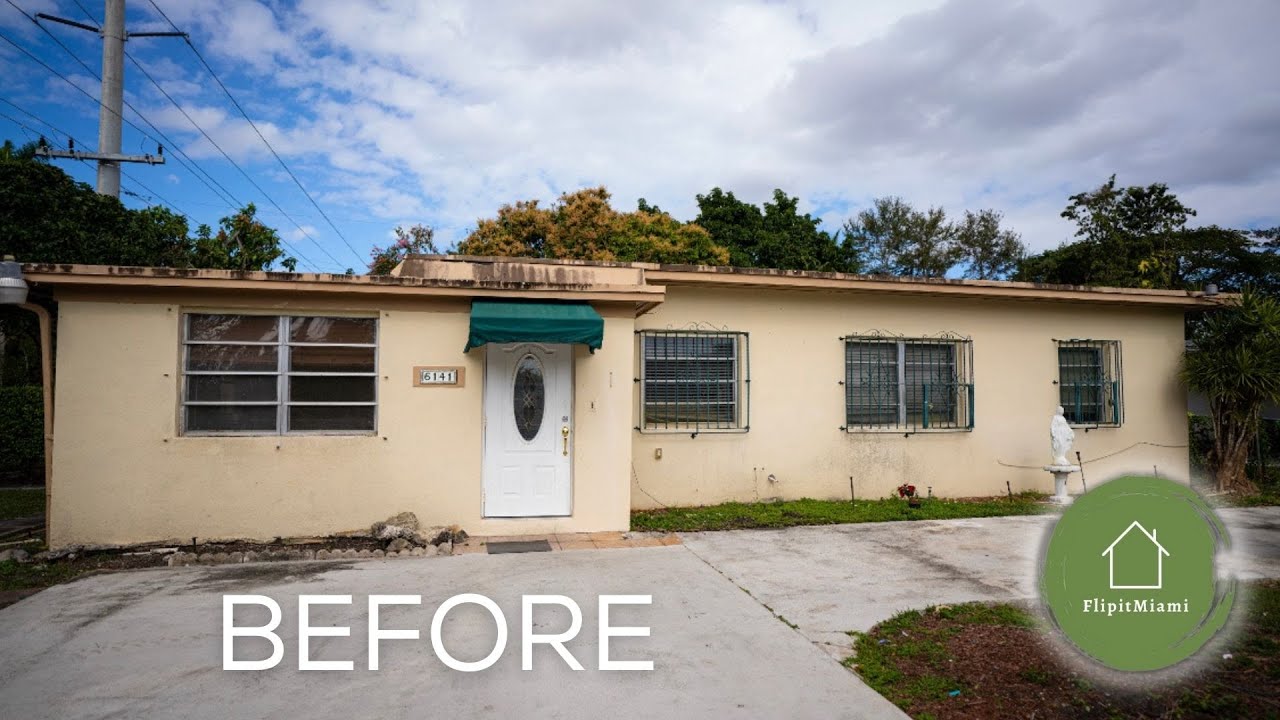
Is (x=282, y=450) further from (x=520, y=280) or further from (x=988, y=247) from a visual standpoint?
(x=988, y=247)

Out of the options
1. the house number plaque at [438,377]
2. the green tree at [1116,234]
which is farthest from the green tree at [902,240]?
the house number plaque at [438,377]

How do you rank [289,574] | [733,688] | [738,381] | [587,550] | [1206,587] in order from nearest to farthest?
1. [1206,587]
2. [733,688]
3. [289,574]
4. [587,550]
5. [738,381]

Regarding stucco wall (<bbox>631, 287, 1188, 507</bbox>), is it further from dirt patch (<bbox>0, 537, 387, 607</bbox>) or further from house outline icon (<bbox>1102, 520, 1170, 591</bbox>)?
house outline icon (<bbox>1102, 520, 1170, 591</bbox>)

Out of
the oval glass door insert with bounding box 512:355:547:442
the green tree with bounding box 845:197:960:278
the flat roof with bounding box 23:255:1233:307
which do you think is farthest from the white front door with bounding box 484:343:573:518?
the green tree with bounding box 845:197:960:278

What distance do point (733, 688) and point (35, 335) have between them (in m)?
15.1

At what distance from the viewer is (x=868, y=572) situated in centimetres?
610

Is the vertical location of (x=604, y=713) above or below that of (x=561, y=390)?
below

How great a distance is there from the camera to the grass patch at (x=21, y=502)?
8875 mm

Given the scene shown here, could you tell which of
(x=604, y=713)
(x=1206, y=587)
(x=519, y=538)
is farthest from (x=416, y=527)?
(x=1206, y=587)

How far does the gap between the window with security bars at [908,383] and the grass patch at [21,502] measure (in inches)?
400

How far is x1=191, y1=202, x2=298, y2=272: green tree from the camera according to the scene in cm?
1590

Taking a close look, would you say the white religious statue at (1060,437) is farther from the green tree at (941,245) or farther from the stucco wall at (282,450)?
the green tree at (941,245)

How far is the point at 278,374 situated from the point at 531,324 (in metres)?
2.55

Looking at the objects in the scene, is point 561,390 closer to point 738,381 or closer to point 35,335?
point 738,381
